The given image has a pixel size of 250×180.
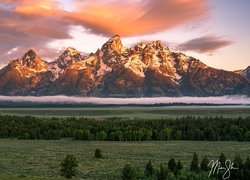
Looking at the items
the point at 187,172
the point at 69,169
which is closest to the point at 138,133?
the point at 187,172

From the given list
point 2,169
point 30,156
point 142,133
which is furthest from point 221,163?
point 142,133

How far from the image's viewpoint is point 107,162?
272ft

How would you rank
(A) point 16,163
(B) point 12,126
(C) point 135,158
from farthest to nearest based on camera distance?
(B) point 12,126 < (C) point 135,158 < (A) point 16,163

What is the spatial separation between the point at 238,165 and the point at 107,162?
92.2ft

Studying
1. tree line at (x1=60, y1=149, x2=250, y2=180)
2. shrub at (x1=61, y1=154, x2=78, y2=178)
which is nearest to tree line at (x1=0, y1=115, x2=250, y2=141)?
tree line at (x1=60, y1=149, x2=250, y2=180)

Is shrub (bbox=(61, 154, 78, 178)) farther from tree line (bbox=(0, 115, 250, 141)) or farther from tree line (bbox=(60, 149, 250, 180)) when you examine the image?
tree line (bbox=(0, 115, 250, 141))

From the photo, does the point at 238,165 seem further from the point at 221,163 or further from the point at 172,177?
the point at 172,177

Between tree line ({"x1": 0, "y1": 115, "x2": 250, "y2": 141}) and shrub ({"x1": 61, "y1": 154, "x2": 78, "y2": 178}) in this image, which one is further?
tree line ({"x1": 0, "y1": 115, "x2": 250, "y2": 141})

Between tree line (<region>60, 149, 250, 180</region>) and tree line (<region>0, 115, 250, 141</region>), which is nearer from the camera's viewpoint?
tree line (<region>60, 149, 250, 180</region>)

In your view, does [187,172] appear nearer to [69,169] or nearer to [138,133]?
[69,169]

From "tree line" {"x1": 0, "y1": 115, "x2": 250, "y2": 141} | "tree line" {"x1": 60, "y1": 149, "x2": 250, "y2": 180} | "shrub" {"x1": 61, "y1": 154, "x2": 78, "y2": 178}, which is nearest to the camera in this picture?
"tree line" {"x1": 60, "y1": 149, "x2": 250, "y2": 180}

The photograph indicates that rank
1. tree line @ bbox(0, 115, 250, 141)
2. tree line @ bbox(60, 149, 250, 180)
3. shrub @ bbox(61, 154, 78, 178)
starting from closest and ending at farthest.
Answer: tree line @ bbox(60, 149, 250, 180)
shrub @ bbox(61, 154, 78, 178)
tree line @ bbox(0, 115, 250, 141)

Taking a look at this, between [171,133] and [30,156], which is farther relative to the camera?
[171,133]

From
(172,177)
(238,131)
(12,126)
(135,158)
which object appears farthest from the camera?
(12,126)
